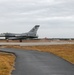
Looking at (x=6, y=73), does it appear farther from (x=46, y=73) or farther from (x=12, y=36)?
(x=12, y=36)

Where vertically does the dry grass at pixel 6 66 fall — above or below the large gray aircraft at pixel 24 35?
below

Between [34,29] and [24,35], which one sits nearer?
[24,35]

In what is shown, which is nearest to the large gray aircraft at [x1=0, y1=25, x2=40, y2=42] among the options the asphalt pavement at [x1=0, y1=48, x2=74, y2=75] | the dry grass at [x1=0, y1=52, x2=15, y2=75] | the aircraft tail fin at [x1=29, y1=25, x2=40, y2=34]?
the aircraft tail fin at [x1=29, y1=25, x2=40, y2=34]

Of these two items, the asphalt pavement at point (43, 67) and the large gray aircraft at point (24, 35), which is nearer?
the asphalt pavement at point (43, 67)

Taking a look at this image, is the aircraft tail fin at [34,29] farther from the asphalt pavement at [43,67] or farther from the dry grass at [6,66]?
the asphalt pavement at [43,67]

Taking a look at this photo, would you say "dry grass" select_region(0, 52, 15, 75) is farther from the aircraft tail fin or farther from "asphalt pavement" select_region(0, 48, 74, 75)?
the aircraft tail fin

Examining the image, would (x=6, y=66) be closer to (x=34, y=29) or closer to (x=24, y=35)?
(x=24, y=35)

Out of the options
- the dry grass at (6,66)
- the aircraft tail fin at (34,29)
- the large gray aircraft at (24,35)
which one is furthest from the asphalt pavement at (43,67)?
the aircraft tail fin at (34,29)

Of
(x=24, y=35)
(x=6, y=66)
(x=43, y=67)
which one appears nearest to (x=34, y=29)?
(x=24, y=35)

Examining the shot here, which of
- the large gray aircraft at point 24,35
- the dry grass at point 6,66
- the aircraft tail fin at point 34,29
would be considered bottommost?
the dry grass at point 6,66

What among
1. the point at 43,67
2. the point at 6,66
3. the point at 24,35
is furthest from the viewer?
the point at 24,35

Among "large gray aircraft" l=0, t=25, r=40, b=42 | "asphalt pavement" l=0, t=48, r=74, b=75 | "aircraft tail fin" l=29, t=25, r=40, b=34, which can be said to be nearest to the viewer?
"asphalt pavement" l=0, t=48, r=74, b=75

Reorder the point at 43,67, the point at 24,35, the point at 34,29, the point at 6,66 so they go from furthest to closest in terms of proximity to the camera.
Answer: the point at 34,29 → the point at 24,35 → the point at 6,66 → the point at 43,67

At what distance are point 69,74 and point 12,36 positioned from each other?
101 metres
